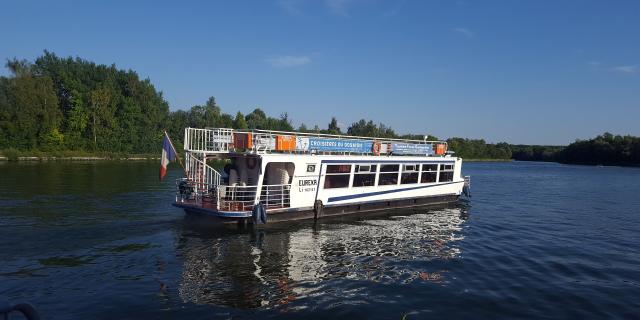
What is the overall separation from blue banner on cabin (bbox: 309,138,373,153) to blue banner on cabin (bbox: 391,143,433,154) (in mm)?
2425

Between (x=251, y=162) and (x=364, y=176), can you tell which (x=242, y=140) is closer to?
(x=251, y=162)

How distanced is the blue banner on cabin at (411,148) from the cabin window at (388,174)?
136 centimetres

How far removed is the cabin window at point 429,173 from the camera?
29.3m

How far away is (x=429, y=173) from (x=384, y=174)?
191 inches

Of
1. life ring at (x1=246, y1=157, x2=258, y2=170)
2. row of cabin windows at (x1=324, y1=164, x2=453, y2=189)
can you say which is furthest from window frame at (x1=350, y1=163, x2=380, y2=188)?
life ring at (x1=246, y1=157, x2=258, y2=170)

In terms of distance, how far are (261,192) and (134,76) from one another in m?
90.9

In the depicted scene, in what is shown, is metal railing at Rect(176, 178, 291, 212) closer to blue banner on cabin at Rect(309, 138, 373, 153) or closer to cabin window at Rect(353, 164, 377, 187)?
blue banner on cabin at Rect(309, 138, 373, 153)

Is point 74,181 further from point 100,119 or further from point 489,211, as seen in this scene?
point 100,119

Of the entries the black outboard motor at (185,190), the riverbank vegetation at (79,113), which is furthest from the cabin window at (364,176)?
the riverbank vegetation at (79,113)

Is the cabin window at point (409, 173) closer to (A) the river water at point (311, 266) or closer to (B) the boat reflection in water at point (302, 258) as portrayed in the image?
(A) the river water at point (311, 266)

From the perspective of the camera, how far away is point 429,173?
29812 mm

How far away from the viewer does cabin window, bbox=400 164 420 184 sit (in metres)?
27.8

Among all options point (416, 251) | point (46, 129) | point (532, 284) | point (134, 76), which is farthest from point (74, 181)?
point (134, 76)

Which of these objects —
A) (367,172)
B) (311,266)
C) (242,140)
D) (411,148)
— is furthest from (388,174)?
(311,266)
